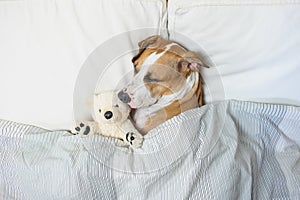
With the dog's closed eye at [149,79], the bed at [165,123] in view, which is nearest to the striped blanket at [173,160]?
the bed at [165,123]

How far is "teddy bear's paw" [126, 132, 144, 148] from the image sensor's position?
2.85ft

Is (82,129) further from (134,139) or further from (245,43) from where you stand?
(245,43)

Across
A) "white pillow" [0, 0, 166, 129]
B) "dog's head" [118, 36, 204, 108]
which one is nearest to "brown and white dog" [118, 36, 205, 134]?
"dog's head" [118, 36, 204, 108]

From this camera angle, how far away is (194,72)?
95 cm

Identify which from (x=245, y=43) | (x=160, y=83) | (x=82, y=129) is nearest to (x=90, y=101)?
(x=82, y=129)

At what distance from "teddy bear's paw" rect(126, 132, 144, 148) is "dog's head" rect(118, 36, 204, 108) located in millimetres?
70

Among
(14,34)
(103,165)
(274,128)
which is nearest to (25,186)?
(103,165)

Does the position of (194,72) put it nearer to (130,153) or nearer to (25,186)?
(130,153)

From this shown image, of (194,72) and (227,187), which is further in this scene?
(194,72)

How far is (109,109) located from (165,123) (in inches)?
5.5

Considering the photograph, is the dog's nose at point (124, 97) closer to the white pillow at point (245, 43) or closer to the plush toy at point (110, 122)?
the plush toy at point (110, 122)

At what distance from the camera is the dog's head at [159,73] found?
2.89 feet

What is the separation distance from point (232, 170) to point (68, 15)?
0.59 meters

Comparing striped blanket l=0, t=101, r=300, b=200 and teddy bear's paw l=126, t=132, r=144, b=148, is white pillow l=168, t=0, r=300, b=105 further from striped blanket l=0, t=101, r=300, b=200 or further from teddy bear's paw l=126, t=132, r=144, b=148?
teddy bear's paw l=126, t=132, r=144, b=148
